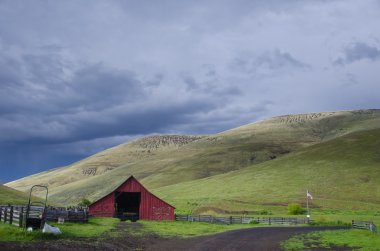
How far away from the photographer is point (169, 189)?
14800 cm

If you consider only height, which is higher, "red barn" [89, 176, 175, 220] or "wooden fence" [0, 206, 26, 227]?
"red barn" [89, 176, 175, 220]

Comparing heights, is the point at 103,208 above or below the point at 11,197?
below

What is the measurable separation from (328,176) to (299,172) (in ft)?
34.6

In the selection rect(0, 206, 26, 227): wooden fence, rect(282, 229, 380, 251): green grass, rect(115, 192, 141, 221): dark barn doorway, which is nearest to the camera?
rect(282, 229, 380, 251): green grass

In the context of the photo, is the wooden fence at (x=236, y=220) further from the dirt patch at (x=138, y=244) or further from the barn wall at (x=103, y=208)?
the dirt patch at (x=138, y=244)

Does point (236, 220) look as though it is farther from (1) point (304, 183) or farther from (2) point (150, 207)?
(1) point (304, 183)

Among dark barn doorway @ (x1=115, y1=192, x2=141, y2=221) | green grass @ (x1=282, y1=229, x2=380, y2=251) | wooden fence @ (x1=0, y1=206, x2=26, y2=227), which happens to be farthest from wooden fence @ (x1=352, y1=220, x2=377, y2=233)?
wooden fence @ (x1=0, y1=206, x2=26, y2=227)

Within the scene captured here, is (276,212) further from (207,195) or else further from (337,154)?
(337,154)

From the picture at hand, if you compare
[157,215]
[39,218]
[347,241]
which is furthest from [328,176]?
[39,218]

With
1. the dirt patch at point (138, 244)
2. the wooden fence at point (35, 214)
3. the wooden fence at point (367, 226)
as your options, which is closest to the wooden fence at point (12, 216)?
the wooden fence at point (35, 214)

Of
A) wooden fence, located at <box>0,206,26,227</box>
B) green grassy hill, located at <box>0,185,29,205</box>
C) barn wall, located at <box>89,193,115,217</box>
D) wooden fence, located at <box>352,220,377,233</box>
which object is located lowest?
wooden fence, located at <box>352,220,377,233</box>

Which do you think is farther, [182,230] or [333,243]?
[182,230]

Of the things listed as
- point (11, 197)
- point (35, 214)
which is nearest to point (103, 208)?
point (11, 197)

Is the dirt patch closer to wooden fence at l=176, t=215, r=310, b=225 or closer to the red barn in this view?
wooden fence at l=176, t=215, r=310, b=225
